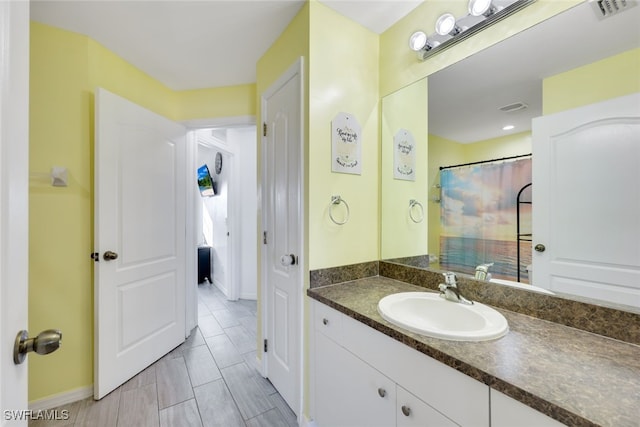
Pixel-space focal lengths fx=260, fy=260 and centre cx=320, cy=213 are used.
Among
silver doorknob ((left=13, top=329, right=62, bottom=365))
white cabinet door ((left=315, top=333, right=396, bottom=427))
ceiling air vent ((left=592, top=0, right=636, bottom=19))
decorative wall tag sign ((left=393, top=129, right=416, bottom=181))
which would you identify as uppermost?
ceiling air vent ((left=592, top=0, right=636, bottom=19))

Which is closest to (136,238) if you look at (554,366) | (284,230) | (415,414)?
(284,230)

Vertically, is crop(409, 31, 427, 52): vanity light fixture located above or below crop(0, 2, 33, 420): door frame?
above

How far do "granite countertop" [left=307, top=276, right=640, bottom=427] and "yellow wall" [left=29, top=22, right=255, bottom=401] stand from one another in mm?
1911

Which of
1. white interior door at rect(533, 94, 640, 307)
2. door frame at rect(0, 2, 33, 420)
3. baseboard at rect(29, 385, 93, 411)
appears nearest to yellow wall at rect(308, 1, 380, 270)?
white interior door at rect(533, 94, 640, 307)

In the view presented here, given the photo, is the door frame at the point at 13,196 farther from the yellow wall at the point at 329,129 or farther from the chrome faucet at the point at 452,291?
the chrome faucet at the point at 452,291

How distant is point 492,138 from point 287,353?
1.67 meters

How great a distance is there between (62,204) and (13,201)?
152cm

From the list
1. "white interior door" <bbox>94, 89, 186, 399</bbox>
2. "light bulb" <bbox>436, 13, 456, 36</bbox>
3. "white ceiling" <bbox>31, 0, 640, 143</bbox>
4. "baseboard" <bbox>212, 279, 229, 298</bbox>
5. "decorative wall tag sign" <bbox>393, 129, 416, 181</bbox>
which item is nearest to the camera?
"white ceiling" <bbox>31, 0, 640, 143</bbox>

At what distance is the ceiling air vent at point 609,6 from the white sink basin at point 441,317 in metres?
1.14

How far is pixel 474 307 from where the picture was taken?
1.09m

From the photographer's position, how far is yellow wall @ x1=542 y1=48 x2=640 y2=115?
85 centimetres

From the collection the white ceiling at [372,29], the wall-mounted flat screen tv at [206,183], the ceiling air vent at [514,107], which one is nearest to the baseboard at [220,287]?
the wall-mounted flat screen tv at [206,183]

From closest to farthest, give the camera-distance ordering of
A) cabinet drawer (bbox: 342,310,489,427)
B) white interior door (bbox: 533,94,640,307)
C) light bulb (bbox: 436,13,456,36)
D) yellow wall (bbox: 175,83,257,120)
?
cabinet drawer (bbox: 342,310,489,427) → white interior door (bbox: 533,94,640,307) → light bulb (bbox: 436,13,456,36) → yellow wall (bbox: 175,83,257,120)

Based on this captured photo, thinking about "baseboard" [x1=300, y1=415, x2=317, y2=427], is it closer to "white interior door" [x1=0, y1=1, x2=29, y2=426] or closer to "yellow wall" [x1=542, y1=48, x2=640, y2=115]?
"white interior door" [x1=0, y1=1, x2=29, y2=426]
